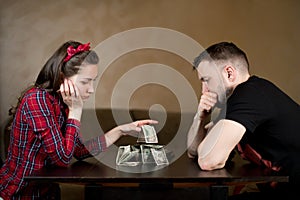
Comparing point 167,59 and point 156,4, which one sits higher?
point 156,4

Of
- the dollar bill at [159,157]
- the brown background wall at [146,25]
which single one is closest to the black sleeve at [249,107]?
the dollar bill at [159,157]

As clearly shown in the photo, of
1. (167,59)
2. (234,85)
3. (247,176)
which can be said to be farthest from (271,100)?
(167,59)

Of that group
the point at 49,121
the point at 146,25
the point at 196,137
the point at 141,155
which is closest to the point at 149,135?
the point at 141,155

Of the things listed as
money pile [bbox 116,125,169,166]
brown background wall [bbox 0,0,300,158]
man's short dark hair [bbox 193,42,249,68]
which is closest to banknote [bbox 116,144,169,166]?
money pile [bbox 116,125,169,166]

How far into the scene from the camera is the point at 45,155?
78.4 inches

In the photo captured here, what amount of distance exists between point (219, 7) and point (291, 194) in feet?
4.84

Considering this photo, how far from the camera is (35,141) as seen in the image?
1.98 m

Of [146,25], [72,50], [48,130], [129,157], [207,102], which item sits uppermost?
[146,25]

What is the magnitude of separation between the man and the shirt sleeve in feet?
1.84

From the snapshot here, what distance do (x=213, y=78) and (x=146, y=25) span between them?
3.39ft

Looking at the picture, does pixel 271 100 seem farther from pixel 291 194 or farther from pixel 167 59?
pixel 167 59

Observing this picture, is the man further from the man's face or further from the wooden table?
the wooden table

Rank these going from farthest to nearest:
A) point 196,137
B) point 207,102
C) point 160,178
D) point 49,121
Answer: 1. point 196,137
2. point 207,102
3. point 49,121
4. point 160,178

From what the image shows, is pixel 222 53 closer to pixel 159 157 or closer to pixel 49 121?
pixel 159 157
